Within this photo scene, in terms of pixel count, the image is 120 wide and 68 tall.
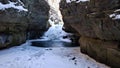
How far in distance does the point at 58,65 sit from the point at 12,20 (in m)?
7.47

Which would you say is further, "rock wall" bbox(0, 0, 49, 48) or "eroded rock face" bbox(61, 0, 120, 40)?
"rock wall" bbox(0, 0, 49, 48)

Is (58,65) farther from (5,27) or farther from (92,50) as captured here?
(5,27)

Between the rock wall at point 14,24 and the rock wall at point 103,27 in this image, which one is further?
the rock wall at point 14,24

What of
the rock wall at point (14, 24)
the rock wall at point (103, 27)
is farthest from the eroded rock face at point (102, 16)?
the rock wall at point (14, 24)

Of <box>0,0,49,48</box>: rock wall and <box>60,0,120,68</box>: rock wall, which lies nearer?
<box>60,0,120,68</box>: rock wall

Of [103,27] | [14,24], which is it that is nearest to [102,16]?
[103,27]

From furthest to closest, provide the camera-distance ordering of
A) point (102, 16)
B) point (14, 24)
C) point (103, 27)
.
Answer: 1. point (14, 24)
2. point (103, 27)
3. point (102, 16)

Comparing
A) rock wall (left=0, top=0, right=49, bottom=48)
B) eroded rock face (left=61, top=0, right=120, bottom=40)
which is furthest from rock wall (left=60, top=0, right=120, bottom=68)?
rock wall (left=0, top=0, right=49, bottom=48)

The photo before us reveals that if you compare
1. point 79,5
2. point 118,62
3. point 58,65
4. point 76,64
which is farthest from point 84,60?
point 79,5

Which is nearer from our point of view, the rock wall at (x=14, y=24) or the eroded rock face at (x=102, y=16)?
the eroded rock face at (x=102, y=16)

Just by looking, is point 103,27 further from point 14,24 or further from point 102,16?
point 14,24

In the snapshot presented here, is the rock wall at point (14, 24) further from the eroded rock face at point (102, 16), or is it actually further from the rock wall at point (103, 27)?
the eroded rock face at point (102, 16)

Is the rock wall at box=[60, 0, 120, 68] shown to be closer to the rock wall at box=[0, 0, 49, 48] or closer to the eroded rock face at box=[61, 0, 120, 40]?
the eroded rock face at box=[61, 0, 120, 40]

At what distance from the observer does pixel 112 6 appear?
755 cm
